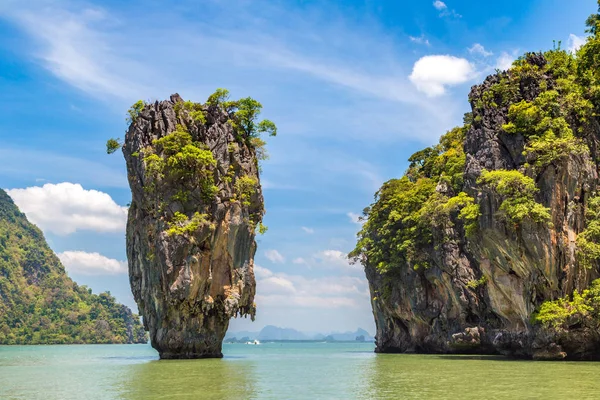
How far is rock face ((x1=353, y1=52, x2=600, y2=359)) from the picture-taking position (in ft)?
96.1

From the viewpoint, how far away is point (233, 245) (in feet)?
119

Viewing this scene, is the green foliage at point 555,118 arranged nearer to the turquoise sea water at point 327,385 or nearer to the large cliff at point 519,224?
the large cliff at point 519,224

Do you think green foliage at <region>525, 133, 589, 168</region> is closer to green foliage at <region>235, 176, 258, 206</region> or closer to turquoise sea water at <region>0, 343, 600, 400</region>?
turquoise sea water at <region>0, 343, 600, 400</region>

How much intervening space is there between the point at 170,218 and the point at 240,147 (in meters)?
7.57

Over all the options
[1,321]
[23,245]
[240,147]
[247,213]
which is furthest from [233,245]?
[23,245]

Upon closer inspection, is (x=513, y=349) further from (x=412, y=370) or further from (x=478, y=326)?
(x=412, y=370)

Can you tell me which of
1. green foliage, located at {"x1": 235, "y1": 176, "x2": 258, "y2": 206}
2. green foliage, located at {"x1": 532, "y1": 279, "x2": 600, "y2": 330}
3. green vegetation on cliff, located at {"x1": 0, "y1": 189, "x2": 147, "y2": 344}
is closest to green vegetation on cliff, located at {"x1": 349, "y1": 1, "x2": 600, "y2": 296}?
green foliage, located at {"x1": 532, "y1": 279, "x2": 600, "y2": 330}

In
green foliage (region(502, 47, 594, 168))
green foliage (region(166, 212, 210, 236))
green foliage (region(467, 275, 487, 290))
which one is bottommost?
green foliage (region(467, 275, 487, 290))

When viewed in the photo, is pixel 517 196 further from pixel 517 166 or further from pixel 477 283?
pixel 477 283

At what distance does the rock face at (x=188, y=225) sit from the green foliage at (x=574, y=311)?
17.9m

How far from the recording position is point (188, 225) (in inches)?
1330

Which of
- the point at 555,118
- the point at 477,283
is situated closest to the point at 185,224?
the point at 477,283

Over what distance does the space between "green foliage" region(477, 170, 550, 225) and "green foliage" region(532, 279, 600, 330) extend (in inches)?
160

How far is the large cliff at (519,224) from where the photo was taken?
29047mm
